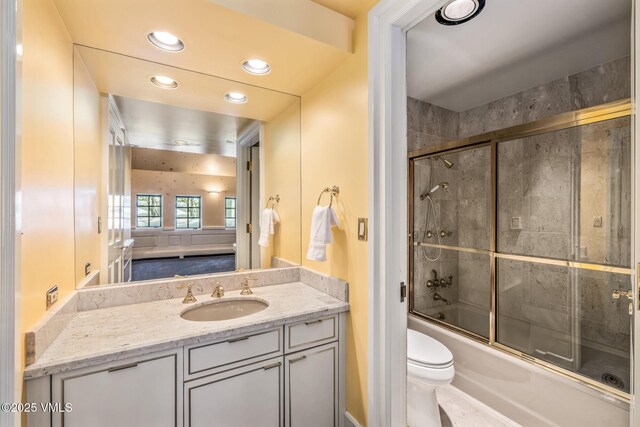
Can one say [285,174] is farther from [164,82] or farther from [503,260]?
[503,260]

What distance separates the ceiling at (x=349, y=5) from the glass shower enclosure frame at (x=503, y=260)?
58.7 inches

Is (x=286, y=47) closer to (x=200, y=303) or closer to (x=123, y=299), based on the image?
(x=200, y=303)

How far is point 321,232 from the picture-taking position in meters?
1.55

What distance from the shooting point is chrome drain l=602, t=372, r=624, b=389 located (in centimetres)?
149

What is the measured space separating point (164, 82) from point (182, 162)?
0.47m

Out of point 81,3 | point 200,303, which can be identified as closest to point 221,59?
point 81,3

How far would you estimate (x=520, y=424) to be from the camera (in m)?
1.71

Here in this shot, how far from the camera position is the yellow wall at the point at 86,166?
1.34 metres

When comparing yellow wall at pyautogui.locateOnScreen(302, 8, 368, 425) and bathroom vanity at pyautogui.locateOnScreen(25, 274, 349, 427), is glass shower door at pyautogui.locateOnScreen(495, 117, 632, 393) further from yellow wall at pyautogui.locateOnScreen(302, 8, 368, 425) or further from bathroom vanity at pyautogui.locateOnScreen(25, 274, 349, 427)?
bathroom vanity at pyautogui.locateOnScreen(25, 274, 349, 427)

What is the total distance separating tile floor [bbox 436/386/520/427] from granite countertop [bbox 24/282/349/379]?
1.15 meters

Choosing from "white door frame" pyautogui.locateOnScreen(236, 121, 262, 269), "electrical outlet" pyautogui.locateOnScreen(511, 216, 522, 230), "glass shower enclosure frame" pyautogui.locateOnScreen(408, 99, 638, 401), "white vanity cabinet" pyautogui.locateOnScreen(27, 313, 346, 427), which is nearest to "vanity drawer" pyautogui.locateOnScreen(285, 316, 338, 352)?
"white vanity cabinet" pyautogui.locateOnScreen(27, 313, 346, 427)

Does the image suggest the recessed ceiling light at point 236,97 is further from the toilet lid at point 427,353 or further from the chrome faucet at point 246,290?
the toilet lid at point 427,353

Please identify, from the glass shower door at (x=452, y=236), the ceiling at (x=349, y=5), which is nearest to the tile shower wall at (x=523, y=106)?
the glass shower door at (x=452, y=236)

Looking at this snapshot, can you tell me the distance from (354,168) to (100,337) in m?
1.36
